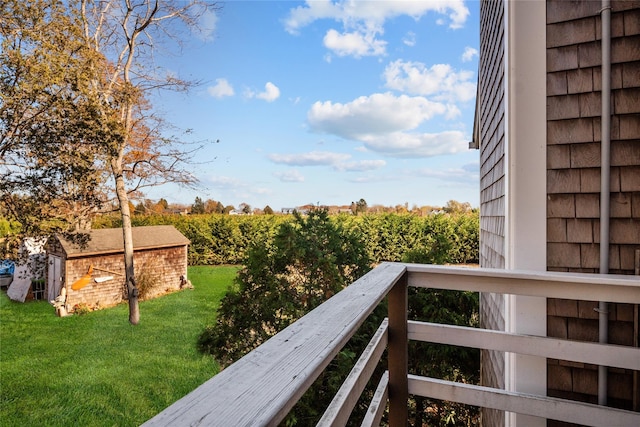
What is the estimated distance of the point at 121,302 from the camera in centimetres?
961

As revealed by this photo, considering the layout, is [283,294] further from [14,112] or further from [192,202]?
[192,202]

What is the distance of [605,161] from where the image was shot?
1419 mm

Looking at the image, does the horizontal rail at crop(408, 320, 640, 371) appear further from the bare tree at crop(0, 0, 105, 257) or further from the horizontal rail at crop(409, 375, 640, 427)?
the bare tree at crop(0, 0, 105, 257)

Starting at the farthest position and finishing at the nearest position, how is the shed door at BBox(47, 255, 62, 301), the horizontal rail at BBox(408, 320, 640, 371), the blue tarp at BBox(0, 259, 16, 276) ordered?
1. the blue tarp at BBox(0, 259, 16, 276)
2. the shed door at BBox(47, 255, 62, 301)
3. the horizontal rail at BBox(408, 320, 640, 371)

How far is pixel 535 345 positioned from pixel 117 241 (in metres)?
10.4

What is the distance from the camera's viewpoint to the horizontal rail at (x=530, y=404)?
1188 mm

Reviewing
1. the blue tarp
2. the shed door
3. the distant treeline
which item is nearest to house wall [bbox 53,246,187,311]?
the shed door

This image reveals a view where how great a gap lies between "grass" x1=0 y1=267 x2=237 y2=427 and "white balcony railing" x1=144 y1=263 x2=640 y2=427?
5.76m

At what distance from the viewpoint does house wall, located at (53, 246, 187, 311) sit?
8.79 metres

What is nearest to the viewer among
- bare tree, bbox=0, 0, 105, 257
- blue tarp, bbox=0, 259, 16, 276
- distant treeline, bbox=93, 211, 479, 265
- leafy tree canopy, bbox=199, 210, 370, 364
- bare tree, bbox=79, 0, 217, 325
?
leafy tree canopy, bbox=199, 210, 370, 364

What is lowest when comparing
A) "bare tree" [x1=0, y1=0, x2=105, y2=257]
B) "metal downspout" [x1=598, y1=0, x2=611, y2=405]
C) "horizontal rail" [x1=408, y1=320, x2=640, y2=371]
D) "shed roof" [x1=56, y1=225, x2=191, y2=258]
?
"shed roof" [x1=56, y1=225, x2=191, y2=258]

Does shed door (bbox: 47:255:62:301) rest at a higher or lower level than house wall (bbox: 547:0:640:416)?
lower

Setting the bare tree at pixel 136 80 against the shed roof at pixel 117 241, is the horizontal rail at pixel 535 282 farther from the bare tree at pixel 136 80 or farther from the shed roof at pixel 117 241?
the bare tree at pixel 136 80

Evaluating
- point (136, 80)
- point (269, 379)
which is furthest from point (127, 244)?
point (269, 379)
